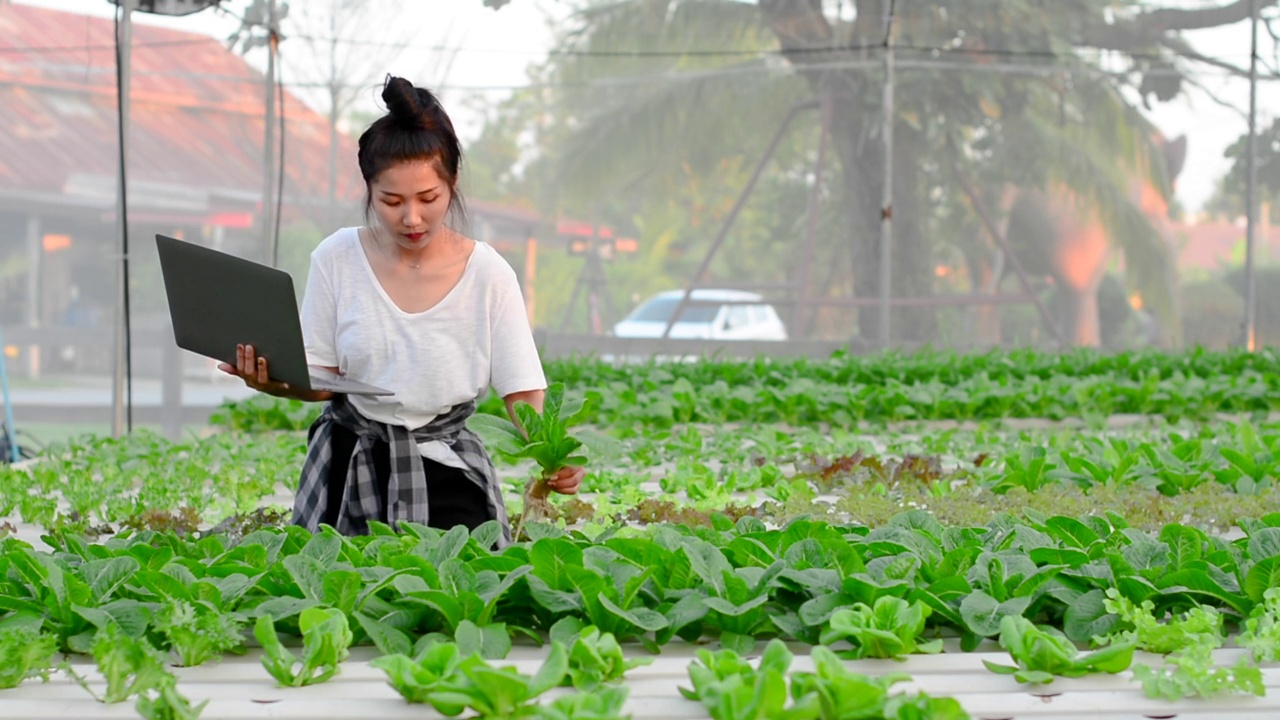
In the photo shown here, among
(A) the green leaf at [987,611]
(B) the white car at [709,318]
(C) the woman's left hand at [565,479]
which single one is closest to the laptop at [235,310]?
(C) the woman's left hand at [565,479]

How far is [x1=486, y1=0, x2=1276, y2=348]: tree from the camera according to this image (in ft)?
35.2

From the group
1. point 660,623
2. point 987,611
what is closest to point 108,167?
point 660,623

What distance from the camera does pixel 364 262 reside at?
271 cm

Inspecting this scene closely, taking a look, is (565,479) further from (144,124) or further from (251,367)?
(144,124)

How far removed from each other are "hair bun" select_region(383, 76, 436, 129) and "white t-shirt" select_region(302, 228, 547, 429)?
33 cm

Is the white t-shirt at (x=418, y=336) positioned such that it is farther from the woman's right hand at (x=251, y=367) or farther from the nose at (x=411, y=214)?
the woman's right hand at (x=251, y=367)

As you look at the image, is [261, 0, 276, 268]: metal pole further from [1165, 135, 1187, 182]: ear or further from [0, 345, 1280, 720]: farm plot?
[1165, 135, 1187, 182]: ear

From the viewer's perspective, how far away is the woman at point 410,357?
8.76ft

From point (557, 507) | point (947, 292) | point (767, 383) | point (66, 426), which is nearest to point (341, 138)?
point (66, 426)

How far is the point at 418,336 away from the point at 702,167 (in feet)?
29.4

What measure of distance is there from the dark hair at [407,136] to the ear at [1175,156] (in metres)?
9.99

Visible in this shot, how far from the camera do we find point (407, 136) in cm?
249

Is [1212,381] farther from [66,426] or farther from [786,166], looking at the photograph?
[66,426]

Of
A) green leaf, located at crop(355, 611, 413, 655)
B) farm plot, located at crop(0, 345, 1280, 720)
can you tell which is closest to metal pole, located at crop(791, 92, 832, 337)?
farm plot, located at crop(0, 345, 1280, 720)
